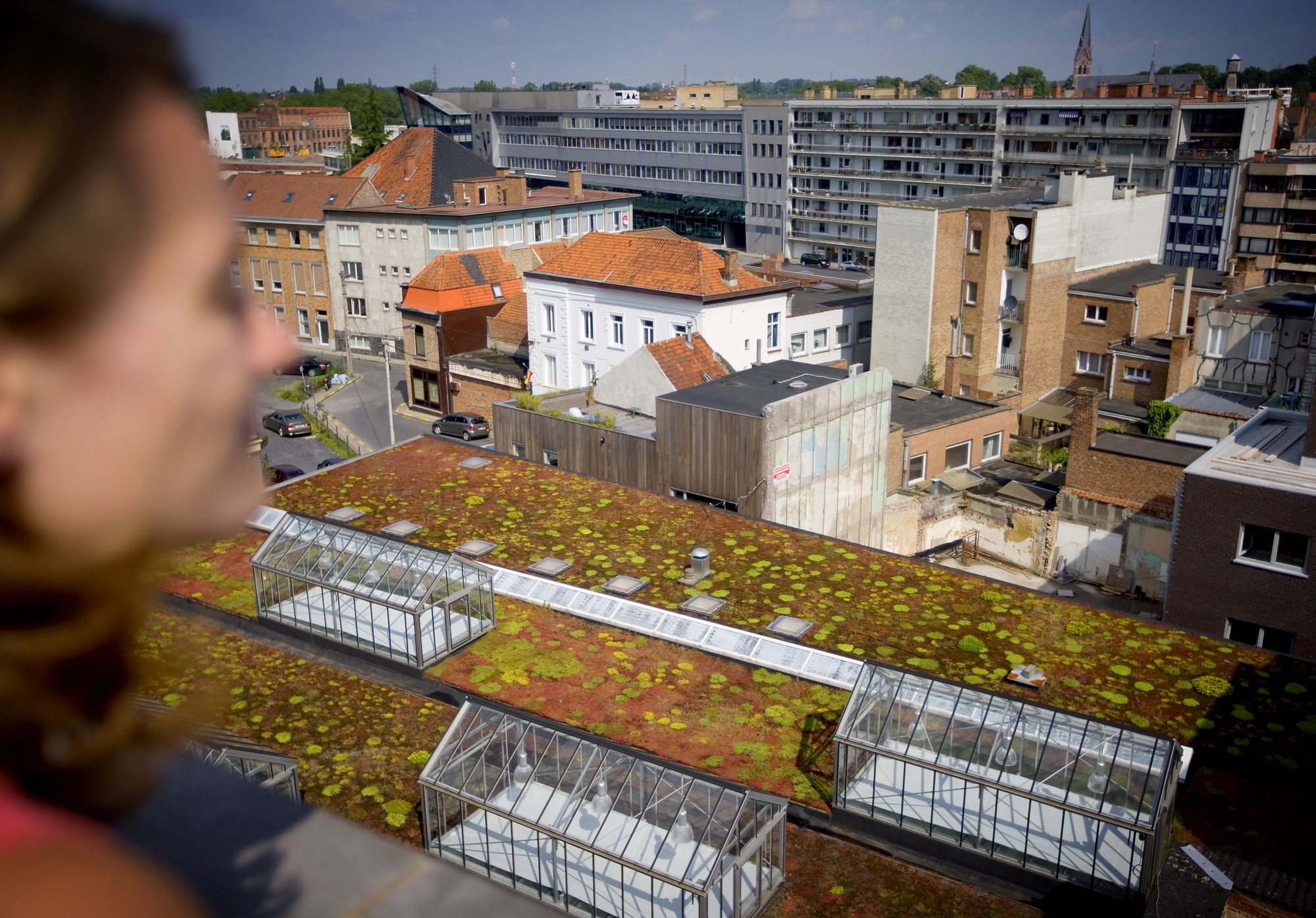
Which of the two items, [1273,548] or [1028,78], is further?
[1028,78]

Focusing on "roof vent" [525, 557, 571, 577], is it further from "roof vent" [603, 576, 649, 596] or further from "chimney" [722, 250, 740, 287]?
"chimney" [722, 250, 740, 287]

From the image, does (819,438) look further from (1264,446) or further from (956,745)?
→ (956,745)

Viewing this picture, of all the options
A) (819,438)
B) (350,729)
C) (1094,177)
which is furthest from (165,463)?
(1094,177)

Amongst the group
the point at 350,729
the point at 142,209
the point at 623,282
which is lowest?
the point at 350,729

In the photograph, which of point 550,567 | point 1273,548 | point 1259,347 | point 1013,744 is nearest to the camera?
point 1013,744

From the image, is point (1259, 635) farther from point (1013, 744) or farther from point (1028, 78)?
point (1028, 78)

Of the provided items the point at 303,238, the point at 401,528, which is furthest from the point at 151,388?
the point at 303,238

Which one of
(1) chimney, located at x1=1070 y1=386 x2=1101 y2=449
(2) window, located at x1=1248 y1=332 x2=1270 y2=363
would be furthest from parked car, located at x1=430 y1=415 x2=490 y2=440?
(2) window, located at x1=1248 y1=332 x2=1270 y2=363
